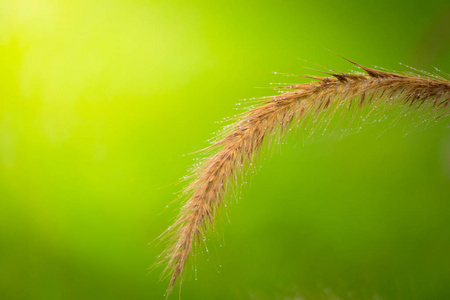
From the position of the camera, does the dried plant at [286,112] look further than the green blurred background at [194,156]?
No

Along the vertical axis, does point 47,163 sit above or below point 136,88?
below

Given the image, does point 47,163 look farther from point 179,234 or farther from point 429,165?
point 429,165

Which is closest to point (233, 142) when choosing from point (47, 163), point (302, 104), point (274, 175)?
point (302, 104)

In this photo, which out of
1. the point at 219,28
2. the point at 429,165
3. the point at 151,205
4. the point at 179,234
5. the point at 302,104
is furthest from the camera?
the point at 151,205

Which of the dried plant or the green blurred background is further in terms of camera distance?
the green blurred background
